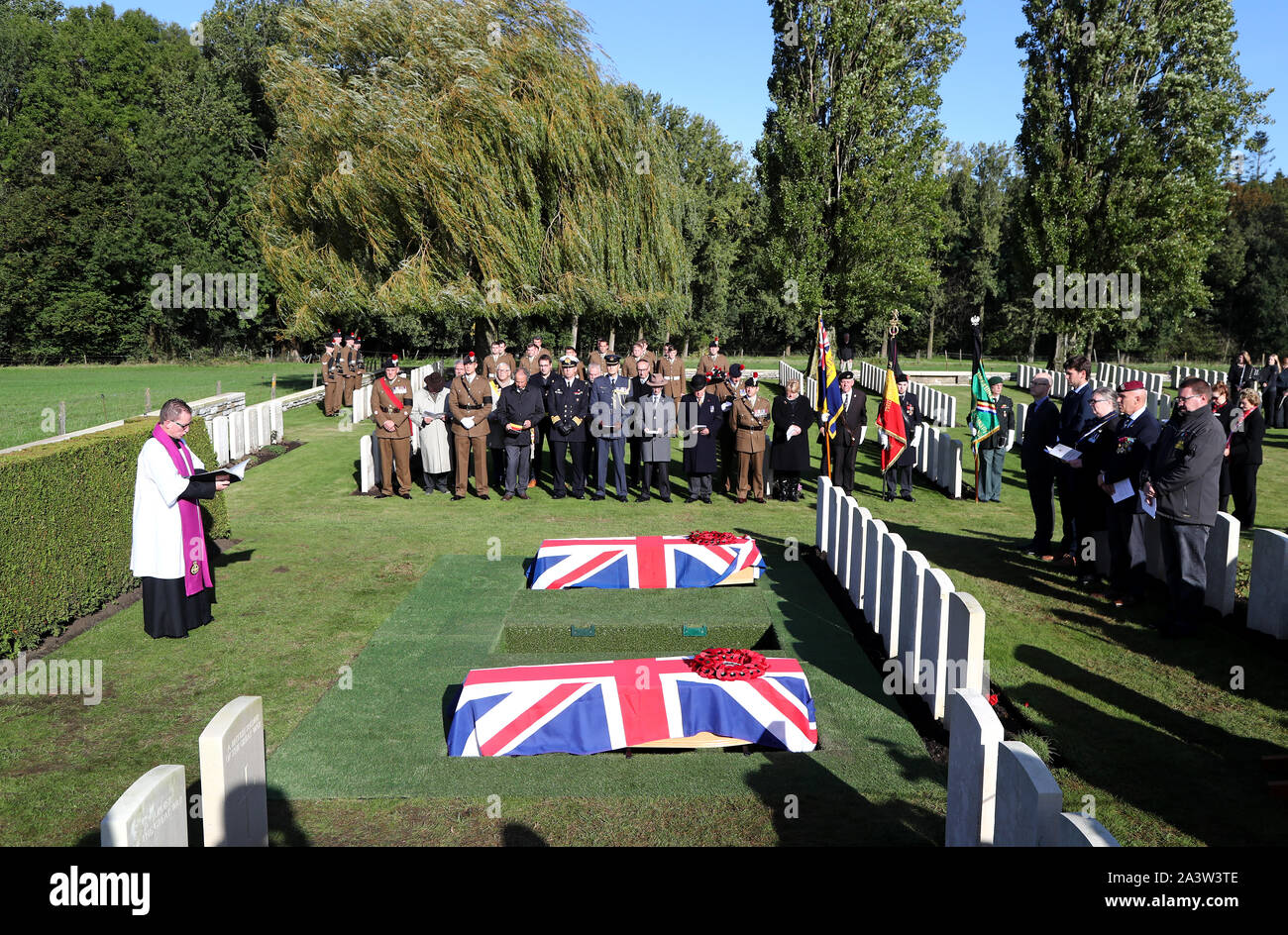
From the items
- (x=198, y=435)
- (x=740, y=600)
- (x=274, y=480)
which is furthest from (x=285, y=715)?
(x=274, y=480)

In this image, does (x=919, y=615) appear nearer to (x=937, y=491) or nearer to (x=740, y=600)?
(x=740, y=600)

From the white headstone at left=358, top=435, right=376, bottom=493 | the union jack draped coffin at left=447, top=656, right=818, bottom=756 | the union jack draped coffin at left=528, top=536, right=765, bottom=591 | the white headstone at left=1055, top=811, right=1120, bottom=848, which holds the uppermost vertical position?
the white headstone at left=358, top=435, right=376, bottom=493

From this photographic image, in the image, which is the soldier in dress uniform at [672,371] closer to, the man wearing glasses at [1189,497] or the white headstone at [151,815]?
the man wearing glasses at [1189,497]

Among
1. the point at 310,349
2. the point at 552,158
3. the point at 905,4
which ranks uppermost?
the point at 905,4

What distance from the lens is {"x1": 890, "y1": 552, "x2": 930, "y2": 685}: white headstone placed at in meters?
7.05

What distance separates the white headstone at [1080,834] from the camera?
10.4 ft

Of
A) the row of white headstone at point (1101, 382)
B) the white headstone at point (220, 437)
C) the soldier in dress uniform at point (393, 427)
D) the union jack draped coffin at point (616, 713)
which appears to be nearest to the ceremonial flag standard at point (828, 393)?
the soldier in dress uniform at point (393, 427)

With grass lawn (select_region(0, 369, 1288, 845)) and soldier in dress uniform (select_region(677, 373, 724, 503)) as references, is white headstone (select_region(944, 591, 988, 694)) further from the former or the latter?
soldier in dress uniform (select_region(677, 373, 724, 503))

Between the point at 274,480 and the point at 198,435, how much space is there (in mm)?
3947

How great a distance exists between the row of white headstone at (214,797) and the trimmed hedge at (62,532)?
4770 mm

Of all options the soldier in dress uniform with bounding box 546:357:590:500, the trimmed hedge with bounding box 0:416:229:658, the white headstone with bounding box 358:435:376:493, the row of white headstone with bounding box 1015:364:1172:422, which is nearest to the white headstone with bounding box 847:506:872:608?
the soldier in dress uniform with bounding box 546:357:590:500

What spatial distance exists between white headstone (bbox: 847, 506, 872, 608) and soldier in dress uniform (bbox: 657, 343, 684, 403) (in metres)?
8.21

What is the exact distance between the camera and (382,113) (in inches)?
906

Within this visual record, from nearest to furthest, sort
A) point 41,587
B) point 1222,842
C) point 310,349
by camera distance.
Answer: point 1222,842 < point 41,587 < point 310,349
